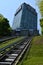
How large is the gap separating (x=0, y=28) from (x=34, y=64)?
74313 mm

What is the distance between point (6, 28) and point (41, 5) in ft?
184

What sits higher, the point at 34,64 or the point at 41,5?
the point at 41,5

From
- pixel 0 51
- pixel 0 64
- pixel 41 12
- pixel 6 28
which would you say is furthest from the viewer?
pixel 6 28

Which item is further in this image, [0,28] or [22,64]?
[0,28]

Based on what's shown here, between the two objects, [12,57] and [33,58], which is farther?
[12,57]

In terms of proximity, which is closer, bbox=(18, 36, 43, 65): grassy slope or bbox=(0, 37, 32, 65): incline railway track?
bbox=(0, 37, 32, 65): incline railway track

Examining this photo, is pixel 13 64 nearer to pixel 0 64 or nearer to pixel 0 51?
pixel 0 64

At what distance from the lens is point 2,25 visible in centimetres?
9125

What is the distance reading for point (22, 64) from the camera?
45.5ft

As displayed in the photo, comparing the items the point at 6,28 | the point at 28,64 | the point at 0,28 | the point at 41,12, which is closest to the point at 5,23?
the point at 6,28

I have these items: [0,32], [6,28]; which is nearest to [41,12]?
[0,32]

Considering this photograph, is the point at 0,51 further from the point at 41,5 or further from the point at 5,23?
the point at 5,23

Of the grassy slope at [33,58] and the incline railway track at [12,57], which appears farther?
the grassy slope at [33,58]

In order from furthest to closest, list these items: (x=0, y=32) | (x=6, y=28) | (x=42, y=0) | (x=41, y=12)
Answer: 1. (x=6, y=28)
2. (x=0, y=32)
3. (x=41, y=12)
4. (x=42, y=0)
